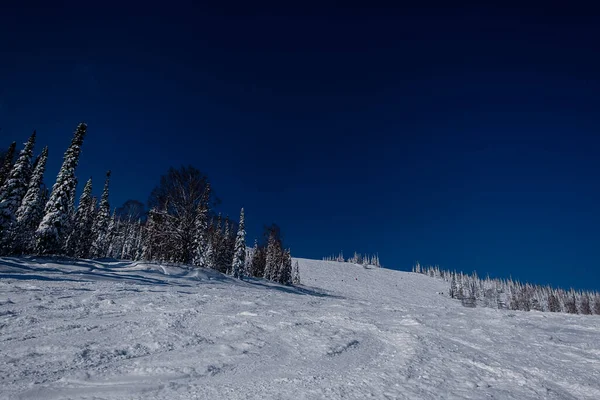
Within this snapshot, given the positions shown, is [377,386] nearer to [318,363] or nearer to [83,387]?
[318,363]

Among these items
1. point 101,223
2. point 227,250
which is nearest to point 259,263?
point 227,250

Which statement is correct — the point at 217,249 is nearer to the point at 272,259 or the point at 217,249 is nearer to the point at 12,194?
the point at 272,259

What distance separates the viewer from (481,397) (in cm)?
336

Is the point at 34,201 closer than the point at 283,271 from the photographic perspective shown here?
Yes

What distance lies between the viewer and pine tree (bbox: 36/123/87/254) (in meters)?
24.1

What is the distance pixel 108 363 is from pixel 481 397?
170 inches

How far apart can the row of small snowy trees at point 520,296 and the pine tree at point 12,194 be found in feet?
291

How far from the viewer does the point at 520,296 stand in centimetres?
14312

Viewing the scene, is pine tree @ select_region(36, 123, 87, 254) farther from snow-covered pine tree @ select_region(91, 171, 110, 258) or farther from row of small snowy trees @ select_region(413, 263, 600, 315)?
row of small snowy trees @ select_region(413, 263, 600, 315)

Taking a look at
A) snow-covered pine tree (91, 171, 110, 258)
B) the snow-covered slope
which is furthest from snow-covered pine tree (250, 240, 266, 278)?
the snow-covered slope

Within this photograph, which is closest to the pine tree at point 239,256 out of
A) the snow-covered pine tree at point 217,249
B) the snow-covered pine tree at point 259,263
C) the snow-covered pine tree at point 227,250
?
the snow-covered pine tree at point 217,249

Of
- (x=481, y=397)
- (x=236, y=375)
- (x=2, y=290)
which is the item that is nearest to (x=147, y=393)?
(x=236, y=375)

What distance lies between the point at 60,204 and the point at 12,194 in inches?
123

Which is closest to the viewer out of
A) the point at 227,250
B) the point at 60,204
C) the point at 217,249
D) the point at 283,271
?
the point at 60,204
